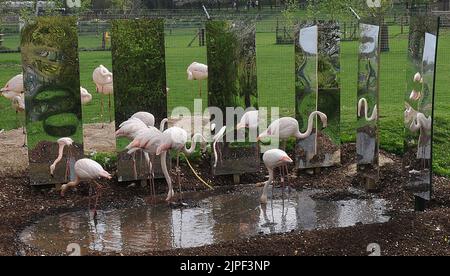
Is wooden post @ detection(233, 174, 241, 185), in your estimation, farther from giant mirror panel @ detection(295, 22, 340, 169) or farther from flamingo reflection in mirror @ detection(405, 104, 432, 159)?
flamingo reflection in mirror @ detection(405, 104, 432, 159)

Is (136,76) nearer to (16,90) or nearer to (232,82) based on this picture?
(232,82)

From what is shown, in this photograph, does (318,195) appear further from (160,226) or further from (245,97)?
(160,226)

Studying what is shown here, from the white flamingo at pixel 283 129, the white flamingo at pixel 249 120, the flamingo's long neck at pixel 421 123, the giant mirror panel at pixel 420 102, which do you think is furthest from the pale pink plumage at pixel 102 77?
the flamingo's long neck at pixel 421 123

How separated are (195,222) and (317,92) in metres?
2.92

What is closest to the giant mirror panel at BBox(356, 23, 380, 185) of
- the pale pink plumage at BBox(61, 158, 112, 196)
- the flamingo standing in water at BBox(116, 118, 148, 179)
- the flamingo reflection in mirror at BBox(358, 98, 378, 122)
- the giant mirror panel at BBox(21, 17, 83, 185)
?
the flamingo reflection in mirror at BBox(358, 98, 378, 122)

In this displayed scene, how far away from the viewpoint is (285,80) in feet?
A: 58.9

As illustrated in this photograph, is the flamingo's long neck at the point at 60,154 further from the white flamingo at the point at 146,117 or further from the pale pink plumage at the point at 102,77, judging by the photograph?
the pale pink plumage at the point at 102,77

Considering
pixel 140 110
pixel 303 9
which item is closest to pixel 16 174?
pixel 140 110

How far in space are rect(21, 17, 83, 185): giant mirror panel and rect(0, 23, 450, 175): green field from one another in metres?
4.45

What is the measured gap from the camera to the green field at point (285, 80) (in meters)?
11.0

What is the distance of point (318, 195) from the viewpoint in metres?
8.33

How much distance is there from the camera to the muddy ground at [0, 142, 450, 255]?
573 centimetres

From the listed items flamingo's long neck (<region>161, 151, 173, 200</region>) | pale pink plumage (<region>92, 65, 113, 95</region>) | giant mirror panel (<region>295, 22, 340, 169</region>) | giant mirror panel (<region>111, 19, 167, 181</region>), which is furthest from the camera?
pale pink plumage (<region>92, 65, 113, 95</region>)

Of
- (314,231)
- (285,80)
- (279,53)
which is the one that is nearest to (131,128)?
(314,231)
